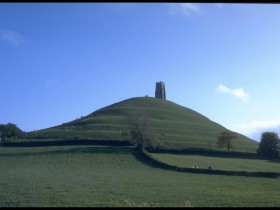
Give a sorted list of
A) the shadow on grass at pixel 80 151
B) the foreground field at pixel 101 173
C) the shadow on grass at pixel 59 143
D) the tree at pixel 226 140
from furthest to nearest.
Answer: the tree at pixel 226 140 < the shadow on grass at pixel 59 143 < the shadow on grass at pixel 80 151 < the foreground field at pixel 101 173

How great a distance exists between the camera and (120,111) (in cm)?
14975

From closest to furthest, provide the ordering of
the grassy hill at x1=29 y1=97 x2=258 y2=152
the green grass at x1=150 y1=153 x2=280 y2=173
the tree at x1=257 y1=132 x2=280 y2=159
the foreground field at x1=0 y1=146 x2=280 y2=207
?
the foreground field at x1=0 y1=146 x2=280 y2=207 < the green grass at x1=150 y1=153 x2=280 y2=173 < the tree at x1=257 y1=132 x2=280 y2=159 < the grassy hill at x1=29 y1=97 x2=258 y2=152

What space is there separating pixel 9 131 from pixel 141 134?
4965cm

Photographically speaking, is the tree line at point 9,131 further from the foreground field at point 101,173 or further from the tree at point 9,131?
the foreground field at point 101,173

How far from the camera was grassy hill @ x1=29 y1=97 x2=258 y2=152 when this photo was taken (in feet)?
339

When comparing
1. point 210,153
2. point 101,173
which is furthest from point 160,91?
point 101,173

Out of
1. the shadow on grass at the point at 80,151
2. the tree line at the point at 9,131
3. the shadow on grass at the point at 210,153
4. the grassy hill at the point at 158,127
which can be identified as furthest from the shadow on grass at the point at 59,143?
the tree line at the point at 9,131

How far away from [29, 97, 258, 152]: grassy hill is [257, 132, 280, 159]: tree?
9.03m

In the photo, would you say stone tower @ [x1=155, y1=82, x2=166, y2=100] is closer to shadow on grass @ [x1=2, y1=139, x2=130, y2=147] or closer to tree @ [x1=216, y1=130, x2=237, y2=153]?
tree @ [x1=216, y1=130, x2=237, y2=153]

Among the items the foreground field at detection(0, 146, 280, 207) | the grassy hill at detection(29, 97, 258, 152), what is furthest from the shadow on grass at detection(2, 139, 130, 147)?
the foreground field at detection(0, 146, 280, 207)

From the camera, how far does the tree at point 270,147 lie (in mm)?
89312

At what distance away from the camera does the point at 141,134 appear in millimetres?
81438

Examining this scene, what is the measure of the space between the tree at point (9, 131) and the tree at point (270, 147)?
215ft

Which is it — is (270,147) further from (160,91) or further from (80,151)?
(160,91)
